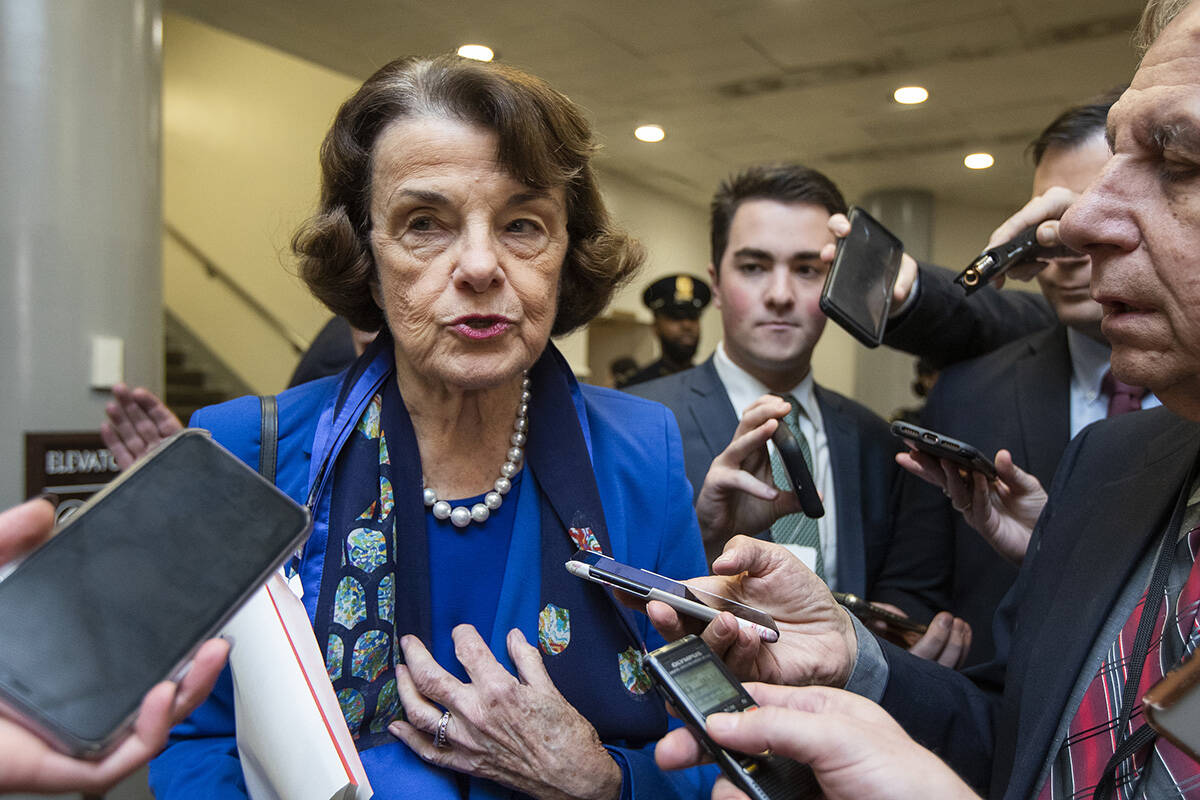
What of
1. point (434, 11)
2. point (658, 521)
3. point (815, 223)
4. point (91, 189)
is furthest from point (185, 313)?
point (658, 521)

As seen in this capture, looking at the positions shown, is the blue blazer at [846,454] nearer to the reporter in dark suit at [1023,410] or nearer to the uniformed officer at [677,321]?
the reporter in dark suit at [1023,410]

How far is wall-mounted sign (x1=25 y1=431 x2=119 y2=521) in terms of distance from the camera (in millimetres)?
2926

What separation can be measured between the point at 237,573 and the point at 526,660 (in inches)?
21.6

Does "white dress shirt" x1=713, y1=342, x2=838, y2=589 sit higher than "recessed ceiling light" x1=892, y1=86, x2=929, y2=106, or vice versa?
"recessed ceiling light" x1=892, y1=86, x2=929, y2=106

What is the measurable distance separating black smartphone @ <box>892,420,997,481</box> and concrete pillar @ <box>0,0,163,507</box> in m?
2.81

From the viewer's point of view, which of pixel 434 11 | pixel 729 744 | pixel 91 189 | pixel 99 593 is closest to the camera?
pixel 99 593

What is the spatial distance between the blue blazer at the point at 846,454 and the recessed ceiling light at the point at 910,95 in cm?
515

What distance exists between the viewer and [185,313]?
978cm

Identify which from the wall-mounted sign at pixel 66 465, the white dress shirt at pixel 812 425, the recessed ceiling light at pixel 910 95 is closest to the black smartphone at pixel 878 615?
the white dress shirt at pixel 812 425

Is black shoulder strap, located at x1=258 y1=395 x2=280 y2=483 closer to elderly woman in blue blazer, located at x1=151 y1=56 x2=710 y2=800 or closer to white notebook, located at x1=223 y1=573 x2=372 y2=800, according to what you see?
elderly woman in blue blazer, located at x1=151 y1=56 x2=710 y2=800

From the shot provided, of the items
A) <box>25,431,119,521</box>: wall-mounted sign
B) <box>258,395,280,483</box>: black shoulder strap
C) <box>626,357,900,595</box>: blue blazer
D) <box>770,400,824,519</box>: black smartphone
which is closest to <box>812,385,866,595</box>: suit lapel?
<box>626,357,900,595</box>: blue blazer

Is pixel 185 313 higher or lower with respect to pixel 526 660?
higher

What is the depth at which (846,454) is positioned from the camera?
8.14 feet

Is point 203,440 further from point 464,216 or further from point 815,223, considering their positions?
point 815,223
